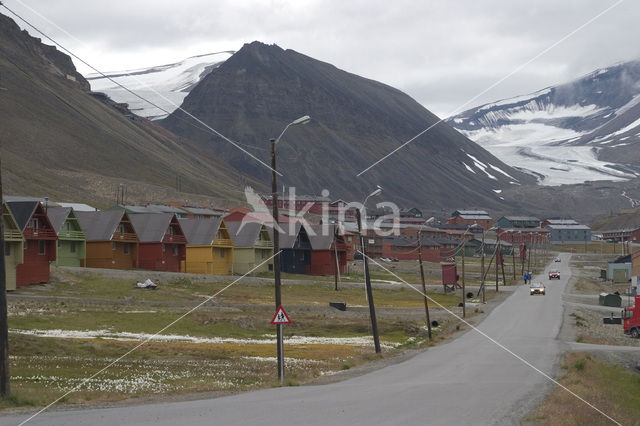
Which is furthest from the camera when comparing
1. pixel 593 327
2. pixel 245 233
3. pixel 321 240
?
pixel 321 240

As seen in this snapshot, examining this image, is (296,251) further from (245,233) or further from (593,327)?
(593,327)

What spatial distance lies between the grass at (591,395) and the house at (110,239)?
2480 inches

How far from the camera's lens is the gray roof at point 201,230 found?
345 ft

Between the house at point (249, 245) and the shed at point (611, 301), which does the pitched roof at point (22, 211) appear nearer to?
the house at point (249, 245)

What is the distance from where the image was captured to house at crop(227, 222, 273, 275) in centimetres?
11194

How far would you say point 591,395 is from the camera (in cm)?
2730

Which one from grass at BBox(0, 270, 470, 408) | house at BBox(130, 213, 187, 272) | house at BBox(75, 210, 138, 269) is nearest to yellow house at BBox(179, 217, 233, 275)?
house at BBox(130, 213, 187, 272)

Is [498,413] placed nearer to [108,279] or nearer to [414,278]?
[108,279]

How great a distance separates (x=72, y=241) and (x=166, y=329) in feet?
137

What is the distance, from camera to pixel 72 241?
9088 centimetres

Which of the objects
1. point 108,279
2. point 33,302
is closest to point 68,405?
point 33,302

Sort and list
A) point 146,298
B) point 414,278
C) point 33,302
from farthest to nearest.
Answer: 1. point 414,278
2. point 146,298
3. point 33,302

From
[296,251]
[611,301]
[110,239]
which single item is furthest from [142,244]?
[611,301]

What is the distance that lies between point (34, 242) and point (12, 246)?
3.34m
